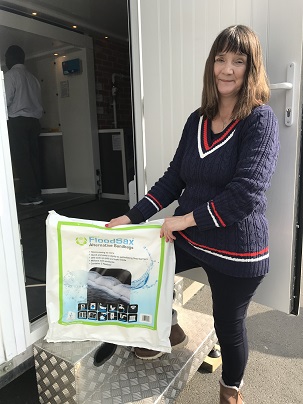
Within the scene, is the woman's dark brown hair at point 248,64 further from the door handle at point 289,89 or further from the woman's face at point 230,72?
the door handle at point 289,89

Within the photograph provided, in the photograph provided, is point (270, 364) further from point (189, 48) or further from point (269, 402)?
point (189, 48)

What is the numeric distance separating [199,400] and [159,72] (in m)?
1.71

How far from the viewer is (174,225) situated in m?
1.40

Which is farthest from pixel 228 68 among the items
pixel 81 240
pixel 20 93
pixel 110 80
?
pixel 110 80

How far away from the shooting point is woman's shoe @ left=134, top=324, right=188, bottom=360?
5.44ft

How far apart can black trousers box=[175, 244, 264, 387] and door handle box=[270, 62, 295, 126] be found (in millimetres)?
724

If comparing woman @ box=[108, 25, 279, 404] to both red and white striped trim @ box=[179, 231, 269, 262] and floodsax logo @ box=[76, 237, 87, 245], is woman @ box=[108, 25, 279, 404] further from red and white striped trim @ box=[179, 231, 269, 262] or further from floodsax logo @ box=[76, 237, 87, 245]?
floodsax logo @ box=[76, 237, 87, 245]

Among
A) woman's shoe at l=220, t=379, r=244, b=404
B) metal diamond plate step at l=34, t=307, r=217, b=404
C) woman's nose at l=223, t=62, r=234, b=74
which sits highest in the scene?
woman's nose at l=223, t=62, r=234, b=74

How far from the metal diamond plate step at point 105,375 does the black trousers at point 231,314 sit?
9.6 inches

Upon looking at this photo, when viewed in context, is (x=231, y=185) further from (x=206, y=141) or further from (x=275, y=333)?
(x=275, y=333)

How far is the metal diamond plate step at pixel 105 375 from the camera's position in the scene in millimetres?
1463

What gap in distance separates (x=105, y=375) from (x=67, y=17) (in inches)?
182

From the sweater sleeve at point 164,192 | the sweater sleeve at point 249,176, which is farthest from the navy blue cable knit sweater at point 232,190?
the sweater sleeve at point 164,192

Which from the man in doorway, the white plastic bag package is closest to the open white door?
the white plastic bag package
